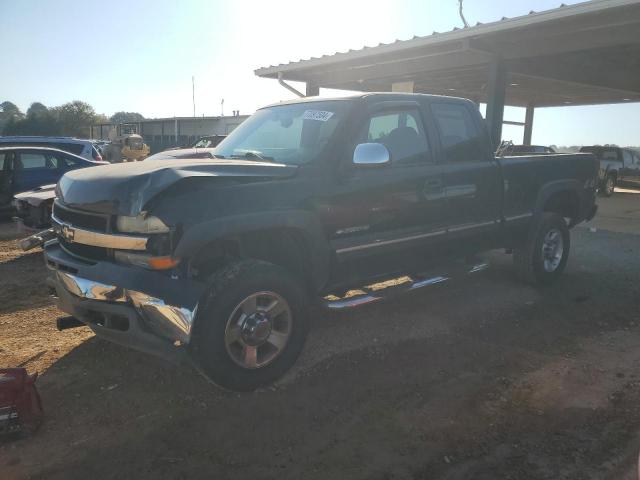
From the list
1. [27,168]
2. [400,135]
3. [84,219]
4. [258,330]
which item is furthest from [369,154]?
[27,168]

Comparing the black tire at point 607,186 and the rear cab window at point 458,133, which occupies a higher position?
the rear cab window at point 458,133

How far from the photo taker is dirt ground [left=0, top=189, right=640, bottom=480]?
2668 mm

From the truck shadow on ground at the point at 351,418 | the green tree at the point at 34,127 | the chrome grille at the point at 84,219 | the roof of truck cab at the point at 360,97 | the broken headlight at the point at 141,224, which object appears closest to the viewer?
the truck shadow on ground at the point at 351,418

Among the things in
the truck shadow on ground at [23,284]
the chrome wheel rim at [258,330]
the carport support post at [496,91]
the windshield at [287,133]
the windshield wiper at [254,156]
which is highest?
the carport support post at [496,91]

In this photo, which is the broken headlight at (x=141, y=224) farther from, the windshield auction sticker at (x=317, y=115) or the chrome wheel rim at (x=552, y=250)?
the chrome wheel rim at (x=552, y=250)

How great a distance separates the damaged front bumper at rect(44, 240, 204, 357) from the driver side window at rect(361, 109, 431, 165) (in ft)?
6.37

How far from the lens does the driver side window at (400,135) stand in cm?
418

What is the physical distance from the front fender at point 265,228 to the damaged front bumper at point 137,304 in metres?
0.23

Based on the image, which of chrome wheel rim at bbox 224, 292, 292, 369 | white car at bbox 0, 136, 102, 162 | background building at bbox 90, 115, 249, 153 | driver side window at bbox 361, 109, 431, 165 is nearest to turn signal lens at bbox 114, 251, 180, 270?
chrome wheel rim at bbox 224, 292, 292, 369

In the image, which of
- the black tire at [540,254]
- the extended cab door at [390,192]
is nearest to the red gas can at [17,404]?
the extended cab door at [390,192]

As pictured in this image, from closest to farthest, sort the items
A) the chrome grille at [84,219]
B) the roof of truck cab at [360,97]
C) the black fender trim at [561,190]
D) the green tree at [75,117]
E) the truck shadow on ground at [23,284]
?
1. the chrome grille at [84,219]
2. the roof of truck cab at [360,97]
3. the truck shadow on ground at [23,284]
4. the black fender trim at [561,190]
5. the green tree at [75,117]

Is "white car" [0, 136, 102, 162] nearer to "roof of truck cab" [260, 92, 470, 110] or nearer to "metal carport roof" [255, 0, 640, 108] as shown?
"metal carport roof" [255, 0, 640, 108]

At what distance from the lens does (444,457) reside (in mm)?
2727

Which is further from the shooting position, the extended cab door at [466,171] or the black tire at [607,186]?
the black tire at [607,186]
